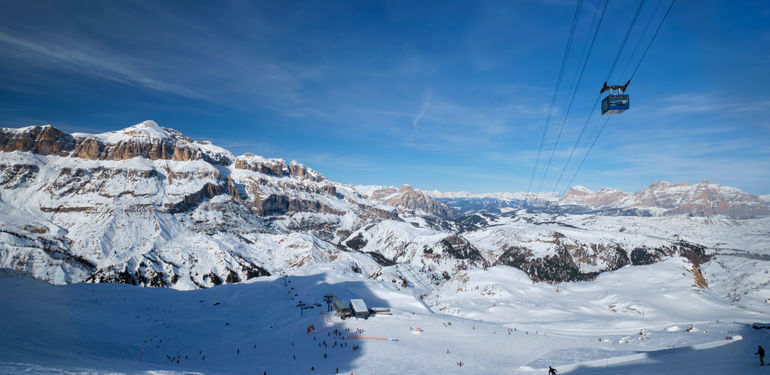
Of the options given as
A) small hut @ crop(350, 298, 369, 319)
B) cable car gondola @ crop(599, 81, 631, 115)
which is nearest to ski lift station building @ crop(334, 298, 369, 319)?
small hut @ crop(350, 298, 369, 319)

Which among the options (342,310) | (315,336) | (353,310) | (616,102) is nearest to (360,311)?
(353,310)

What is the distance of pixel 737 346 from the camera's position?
38.0 metres

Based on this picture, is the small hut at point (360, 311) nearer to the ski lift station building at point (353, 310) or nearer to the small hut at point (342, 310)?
the ski lift station building at point (353, 310)

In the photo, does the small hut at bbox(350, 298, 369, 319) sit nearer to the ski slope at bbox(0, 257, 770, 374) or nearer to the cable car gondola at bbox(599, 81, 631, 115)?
the ski slope at bbox(0, 257, 770, 374)

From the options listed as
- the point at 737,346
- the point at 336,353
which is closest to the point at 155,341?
the point at 336,353

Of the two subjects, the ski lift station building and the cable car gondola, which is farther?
the ski lift station building

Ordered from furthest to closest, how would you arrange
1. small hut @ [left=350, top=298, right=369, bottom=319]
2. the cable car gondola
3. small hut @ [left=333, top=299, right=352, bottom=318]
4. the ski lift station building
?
small hut @ [left=333, top=299, right=352, bottom=318] < the ski lift station building < small hut @ [left=350, top=298, right=369, bottom=319] < the cable car gondola

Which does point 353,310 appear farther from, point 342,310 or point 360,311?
point 360,311

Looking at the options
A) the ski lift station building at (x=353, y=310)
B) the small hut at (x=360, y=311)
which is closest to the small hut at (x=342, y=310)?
the ski lift station building at (x=353, y=310)

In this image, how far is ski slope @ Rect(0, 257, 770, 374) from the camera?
33312 mm

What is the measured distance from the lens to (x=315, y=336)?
53812 mm

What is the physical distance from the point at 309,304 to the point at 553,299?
9050 cm

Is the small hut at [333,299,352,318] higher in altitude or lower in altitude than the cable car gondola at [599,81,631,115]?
lower

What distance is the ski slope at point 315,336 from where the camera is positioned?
33.3m
